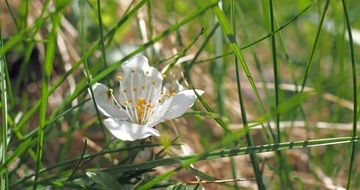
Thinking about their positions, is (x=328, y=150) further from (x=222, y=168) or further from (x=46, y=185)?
(x=46, y=185)

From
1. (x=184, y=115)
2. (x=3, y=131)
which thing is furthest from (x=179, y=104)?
(x=3, y=131)

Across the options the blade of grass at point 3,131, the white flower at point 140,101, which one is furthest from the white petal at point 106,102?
the blade of grass at point 3,131

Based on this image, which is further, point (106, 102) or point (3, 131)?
point (106, 102)

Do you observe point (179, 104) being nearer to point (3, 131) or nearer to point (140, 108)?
point (140, 108)

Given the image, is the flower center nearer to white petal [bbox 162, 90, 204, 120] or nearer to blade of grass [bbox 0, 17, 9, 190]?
white petal [bbox 162, 90, 204, 120]

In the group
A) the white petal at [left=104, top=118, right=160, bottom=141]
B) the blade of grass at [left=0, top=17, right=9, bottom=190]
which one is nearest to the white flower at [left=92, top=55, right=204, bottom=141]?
the white petal at [left=104, top=118, right=160, bottom=141]

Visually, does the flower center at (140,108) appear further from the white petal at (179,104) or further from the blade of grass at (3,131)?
the blade of grass at (3,131)
